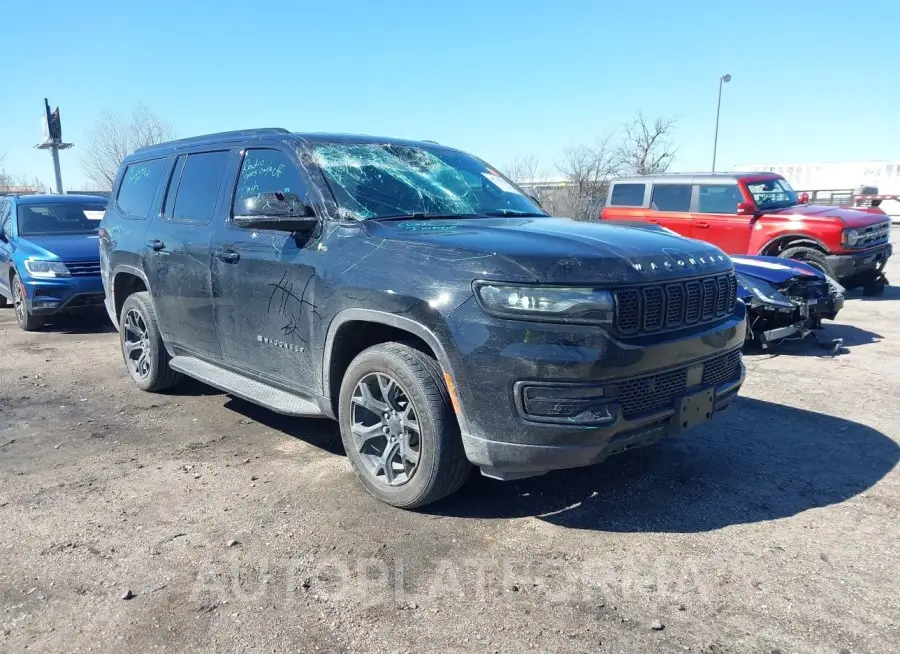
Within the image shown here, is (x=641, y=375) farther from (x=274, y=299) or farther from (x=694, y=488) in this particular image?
(x=274, y=299)

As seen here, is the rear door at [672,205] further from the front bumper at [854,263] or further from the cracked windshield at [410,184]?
the cracked windshield at [410,184]

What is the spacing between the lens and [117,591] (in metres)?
2.84

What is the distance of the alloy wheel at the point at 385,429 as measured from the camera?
11.2ft

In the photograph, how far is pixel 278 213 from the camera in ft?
12.4

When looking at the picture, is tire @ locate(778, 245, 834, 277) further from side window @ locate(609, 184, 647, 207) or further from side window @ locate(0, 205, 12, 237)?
side window @ locate(0, 205, 12, 237)

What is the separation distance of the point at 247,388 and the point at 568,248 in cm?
229

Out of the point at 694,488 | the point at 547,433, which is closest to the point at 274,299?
the point at 547,433

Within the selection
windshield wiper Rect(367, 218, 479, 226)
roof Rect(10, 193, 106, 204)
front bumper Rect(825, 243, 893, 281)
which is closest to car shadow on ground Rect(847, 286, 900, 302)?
front bumper Rect(825, 243, 893, 281)

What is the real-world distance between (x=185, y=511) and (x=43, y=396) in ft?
10.1

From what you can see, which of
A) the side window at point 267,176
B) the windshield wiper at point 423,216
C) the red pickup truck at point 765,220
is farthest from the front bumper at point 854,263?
the side window at point 267,176

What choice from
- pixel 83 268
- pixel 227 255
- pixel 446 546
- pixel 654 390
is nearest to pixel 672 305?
pixel 654 390

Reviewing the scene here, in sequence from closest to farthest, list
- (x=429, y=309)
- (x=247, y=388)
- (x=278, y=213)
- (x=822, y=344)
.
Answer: (x=429, y=309), (x=278, y=213), (x=247, y=388), (x=822, y=344)

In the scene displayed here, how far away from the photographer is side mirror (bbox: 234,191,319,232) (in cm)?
365

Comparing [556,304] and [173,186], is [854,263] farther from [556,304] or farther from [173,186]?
[173,186]
